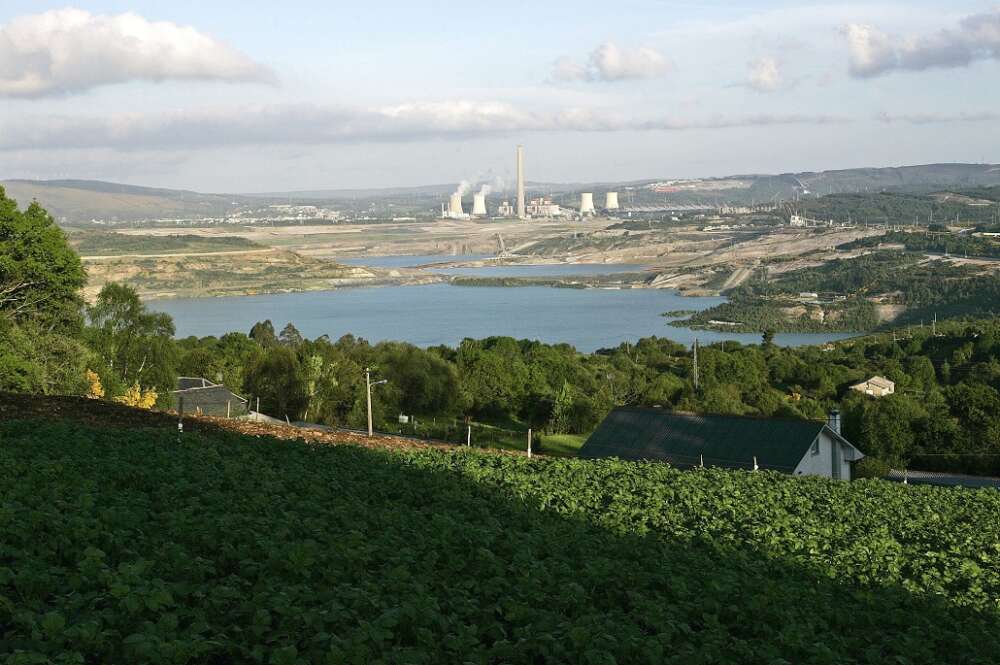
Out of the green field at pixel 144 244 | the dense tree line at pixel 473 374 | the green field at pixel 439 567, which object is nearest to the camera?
the green field at pixel 439 567

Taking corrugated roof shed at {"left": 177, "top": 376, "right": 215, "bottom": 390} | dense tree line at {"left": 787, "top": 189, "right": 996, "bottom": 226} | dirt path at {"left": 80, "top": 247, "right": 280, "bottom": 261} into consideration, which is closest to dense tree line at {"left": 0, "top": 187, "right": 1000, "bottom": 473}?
corrugated roof shed at {"left": 177, "top": 376, "right": 215, "bottom": 390}

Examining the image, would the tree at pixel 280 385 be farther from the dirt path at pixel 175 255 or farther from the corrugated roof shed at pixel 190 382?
the dirt path at pixel 175 255

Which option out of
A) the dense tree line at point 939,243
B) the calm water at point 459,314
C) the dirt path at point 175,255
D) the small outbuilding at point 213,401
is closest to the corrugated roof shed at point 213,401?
the small outbuilding at point 213,401

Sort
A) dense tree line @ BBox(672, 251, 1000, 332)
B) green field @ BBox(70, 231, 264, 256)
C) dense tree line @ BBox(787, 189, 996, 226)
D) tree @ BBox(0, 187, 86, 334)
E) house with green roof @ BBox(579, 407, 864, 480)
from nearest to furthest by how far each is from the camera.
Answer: house with green roof @ BBox(579, 407, 864, 480)
tree @ BBox(0, 187, 86, 334)
dense tree line @ BBox(672, 251, 1000, 332)
green field @ BBox(70, 231, 264, 256)
dense tree line @ BBox(787, 189, 996, 226)

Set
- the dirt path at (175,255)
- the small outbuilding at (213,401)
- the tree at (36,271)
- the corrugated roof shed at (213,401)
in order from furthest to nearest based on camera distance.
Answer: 1. the dirt path at (175,255)
2. the corrugated roof shed at (213,401)
3. the small outbuilding at (213,401)
4. the tree at (36,271)

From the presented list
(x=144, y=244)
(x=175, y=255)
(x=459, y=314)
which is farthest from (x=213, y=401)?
(x=144, y=244)

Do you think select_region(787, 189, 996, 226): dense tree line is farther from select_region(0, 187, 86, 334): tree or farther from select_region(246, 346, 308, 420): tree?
select_region(0, 187, 86, 334): tree

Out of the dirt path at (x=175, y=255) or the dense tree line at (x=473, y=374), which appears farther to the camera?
the dirt path at (x=175, y=255)

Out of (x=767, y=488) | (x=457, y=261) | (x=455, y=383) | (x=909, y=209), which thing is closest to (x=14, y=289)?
(x=455, y=383)
